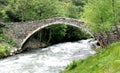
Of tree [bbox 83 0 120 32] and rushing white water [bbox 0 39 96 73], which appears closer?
rushing white water [bbox 0 39 96 73]

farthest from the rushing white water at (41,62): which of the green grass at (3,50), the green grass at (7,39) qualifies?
the green grass at (7,39)

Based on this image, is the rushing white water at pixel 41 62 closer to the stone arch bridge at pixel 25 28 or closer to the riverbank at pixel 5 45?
the riverbank at pixel 5 45

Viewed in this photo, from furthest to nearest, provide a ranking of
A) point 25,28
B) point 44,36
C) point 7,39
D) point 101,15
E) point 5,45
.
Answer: point 44,36
point 25,28
point 7,39
point 5,45
point 101,15

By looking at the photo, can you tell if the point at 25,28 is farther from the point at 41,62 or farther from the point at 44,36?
the point at 41,62

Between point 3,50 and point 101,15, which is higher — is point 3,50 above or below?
below

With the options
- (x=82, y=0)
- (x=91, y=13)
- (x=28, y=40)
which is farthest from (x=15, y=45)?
(x=82, y=0)

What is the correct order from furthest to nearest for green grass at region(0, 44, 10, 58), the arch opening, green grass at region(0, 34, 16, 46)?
the arch opening, green grass at region(0, 34, 16, 46), green grass at region(0, 44, 10, 58)

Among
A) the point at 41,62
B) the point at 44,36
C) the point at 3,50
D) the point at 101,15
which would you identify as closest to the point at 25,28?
the point at 44,36

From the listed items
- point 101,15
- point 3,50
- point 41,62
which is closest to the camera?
point 41,62

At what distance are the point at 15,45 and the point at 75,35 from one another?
700 inches

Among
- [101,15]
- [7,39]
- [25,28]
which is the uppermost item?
[101,15]

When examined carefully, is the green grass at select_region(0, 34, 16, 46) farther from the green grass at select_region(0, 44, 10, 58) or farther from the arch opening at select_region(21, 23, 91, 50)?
the green grass at select_region(0, 44, 10, 58)

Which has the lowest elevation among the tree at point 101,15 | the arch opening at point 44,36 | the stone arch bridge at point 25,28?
the arch opening at point 44,36

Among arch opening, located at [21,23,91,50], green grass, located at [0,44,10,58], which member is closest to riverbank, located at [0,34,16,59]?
green grass, located at [0,44,10,58]
